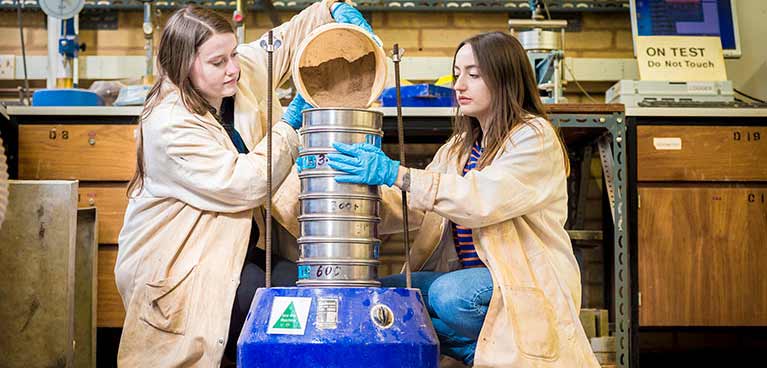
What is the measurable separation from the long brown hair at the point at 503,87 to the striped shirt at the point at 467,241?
0.08m

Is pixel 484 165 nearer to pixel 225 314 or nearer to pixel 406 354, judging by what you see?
pixel 406 354

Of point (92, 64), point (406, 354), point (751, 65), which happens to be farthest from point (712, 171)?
point (92, 64)

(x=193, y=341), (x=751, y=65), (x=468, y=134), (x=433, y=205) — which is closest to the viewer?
(x=433, y=205)

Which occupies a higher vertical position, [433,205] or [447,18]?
[447,18]

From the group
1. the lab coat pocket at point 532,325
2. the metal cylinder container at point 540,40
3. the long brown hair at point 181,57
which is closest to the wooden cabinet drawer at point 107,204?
the long brown hair at point 181,57

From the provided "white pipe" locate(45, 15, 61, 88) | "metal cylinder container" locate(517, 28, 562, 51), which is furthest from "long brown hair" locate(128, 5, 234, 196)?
"white pipe" locate(45, 15, 61, 88)

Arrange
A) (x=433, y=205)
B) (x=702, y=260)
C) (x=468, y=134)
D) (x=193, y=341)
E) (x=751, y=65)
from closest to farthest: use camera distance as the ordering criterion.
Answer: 1. (x=433, y=205)
2. (x=193, y=341)
3. (x=468, y=134)
4. (x=702, y=260)
5. (x=751, y=65)

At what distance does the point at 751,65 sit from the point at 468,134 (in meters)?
2.07

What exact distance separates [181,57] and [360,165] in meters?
0.69

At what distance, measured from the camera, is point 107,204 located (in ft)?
11.1

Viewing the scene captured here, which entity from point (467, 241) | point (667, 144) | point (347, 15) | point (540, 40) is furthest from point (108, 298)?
point (667, 144)

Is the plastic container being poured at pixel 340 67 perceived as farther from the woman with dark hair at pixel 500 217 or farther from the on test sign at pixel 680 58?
the on test sign at pixel 680 58

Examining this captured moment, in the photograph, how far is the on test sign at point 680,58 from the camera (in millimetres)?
3631

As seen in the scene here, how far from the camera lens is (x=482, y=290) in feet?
7.37
